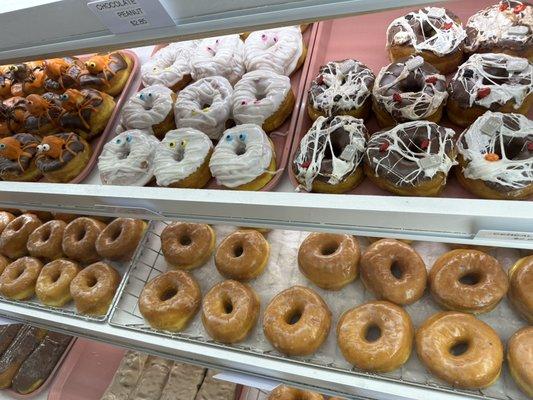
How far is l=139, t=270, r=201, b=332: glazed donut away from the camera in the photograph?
1.54 meters

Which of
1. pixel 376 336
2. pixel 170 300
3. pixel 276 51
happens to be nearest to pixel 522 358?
pixel 376 336

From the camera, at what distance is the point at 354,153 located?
1.37m

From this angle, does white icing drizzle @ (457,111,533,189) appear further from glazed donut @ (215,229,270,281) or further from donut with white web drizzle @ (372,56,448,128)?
glazed donut @ (215,229,270,281)

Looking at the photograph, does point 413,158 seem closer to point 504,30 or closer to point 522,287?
point 522,287

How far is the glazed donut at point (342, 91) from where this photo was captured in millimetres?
1510

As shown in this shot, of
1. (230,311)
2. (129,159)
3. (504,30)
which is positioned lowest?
(230,311)

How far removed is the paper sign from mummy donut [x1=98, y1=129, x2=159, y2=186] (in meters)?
0.85

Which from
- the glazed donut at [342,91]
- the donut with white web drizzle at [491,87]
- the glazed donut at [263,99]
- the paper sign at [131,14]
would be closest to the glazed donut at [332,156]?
the glazed donut at [342,91]

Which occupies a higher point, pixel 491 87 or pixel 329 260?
pixel 491 87

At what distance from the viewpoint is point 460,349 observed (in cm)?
130

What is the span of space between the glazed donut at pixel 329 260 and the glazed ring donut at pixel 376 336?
137 millimetres

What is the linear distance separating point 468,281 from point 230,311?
2.69ft

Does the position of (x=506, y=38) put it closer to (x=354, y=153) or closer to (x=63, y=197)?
(x=354, y=153)

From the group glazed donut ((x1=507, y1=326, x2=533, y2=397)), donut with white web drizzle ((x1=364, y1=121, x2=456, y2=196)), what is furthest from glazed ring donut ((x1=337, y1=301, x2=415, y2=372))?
donut with white web drizzle ((x1=364, y1=121, x2=456, y2=196))
